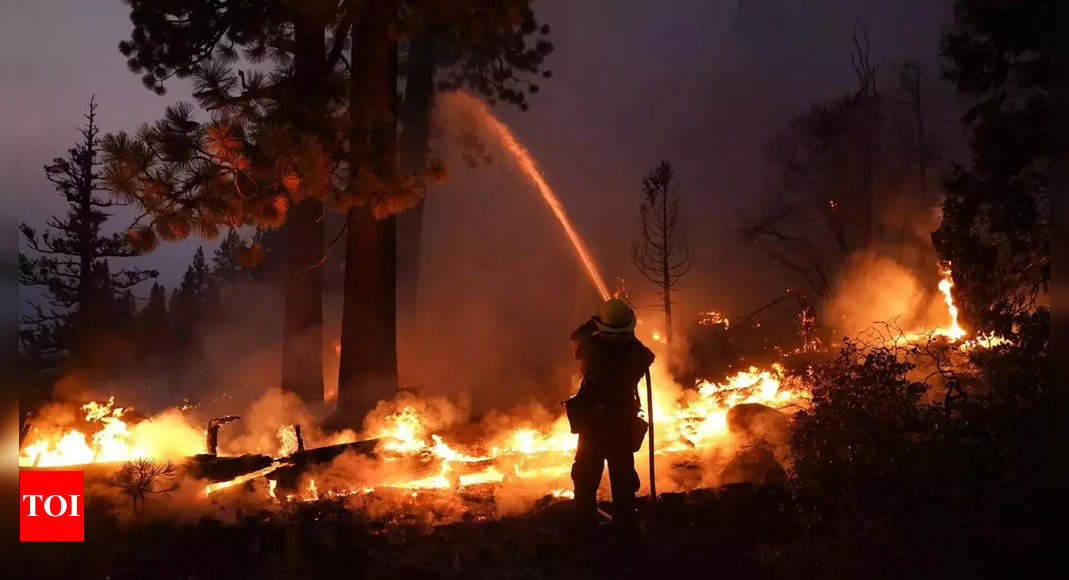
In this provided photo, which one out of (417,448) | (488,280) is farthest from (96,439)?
(488,280)

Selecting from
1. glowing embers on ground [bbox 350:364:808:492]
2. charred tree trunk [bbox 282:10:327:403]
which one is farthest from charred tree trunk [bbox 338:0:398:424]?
charred tree trunk [bbox 282:10:327:403]

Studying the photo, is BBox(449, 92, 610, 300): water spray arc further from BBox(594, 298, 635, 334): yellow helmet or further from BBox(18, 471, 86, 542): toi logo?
BBox(18, 471, 86, 542): toi logo

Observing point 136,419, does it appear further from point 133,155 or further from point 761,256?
point 761,256

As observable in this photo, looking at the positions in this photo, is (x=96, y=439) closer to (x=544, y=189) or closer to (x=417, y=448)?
(x=417, y=448)

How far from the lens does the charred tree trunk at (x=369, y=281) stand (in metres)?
9.27

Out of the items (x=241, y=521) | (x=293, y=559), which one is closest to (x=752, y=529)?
(x=293, y=559)

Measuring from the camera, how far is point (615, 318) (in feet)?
18.8

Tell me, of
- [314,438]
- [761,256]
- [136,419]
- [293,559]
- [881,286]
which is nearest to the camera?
[293,559]

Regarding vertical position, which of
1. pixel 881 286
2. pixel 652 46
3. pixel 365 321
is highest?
pixel 652 46

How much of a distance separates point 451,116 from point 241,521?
37.7 feet

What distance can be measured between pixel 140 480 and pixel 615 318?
4.19 m

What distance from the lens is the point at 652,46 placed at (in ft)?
73.6

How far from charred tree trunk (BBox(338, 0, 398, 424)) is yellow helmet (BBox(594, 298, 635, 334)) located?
14.4 ft

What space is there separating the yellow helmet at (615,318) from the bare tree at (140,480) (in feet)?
13.2
